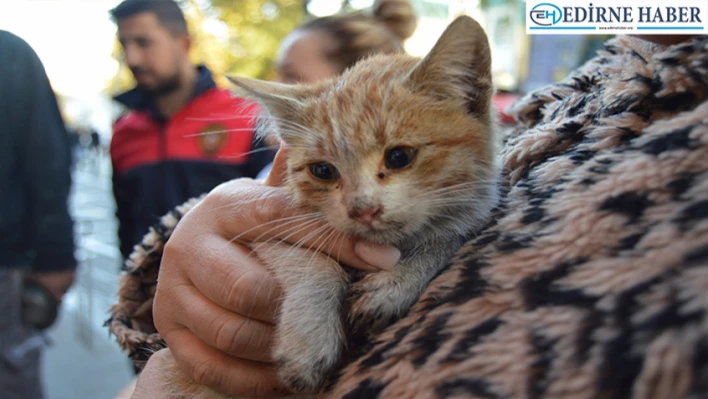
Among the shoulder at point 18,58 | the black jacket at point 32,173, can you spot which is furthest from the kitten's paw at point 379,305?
the black jacket at point 32,173

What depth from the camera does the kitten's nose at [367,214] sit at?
1.36 m

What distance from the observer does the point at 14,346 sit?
288 cm

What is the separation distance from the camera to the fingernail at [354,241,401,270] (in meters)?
1.31

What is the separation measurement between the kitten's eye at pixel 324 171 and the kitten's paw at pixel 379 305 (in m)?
0.41

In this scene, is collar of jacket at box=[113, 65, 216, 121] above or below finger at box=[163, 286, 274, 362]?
above

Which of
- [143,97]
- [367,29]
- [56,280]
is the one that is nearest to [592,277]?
[367,29]

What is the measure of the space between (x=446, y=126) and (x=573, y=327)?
2.62 ft

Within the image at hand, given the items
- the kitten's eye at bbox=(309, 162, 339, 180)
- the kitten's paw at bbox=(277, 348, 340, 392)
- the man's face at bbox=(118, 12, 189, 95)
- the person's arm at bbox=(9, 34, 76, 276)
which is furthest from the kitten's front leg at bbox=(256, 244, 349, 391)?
the man's face at bbox=(118, 12, 189, 95)

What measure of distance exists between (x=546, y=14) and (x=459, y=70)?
266 millimetres

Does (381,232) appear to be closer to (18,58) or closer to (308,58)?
(18,58)

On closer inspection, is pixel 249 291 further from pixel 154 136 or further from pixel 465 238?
pixel 154 136

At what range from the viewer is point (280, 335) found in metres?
1.27

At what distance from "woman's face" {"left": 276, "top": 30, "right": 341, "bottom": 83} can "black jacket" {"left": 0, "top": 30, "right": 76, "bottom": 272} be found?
1.49m

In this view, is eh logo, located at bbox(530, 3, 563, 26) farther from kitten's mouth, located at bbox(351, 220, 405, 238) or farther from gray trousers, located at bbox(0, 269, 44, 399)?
gray trousers, located at bbox(0, 269, 44, 399)
